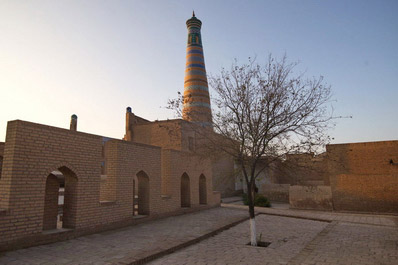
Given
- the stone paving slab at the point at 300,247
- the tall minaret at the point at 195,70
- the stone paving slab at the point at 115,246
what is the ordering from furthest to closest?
the tall minaret at the point at 195,70
the stone paving slab at the point at 300,247
the stone paving slab at the point at 115,246

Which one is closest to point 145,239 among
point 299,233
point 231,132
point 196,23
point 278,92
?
point 231,132

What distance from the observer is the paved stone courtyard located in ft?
17.5

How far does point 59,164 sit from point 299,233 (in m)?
7.43

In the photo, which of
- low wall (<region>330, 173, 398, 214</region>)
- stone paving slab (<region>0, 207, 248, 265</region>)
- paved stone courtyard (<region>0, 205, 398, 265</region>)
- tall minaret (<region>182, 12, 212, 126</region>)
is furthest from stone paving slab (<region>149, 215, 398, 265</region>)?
tall minaret (<region>182, 12, 212, 126</region>)

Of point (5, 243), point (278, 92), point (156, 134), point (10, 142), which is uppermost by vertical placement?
point (156, 134)

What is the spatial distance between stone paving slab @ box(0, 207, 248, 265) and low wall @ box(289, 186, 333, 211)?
295 inches

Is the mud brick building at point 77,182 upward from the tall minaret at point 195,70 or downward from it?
downward

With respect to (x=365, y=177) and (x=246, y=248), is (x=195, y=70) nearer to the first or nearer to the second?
(x=365, y=177)

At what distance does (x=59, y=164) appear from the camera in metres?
6.83

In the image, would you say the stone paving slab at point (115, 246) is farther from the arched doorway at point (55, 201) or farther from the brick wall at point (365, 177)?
the brick wall at point (365, 177)

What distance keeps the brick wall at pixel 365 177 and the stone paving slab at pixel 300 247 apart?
419 centimetres

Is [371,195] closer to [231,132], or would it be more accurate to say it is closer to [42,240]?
[231,132]

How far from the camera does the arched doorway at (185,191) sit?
1286 centimetres

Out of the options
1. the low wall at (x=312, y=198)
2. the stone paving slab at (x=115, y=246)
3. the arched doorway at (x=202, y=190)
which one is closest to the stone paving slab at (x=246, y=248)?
the stone paving slab at (x=115, y=246)
